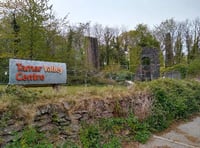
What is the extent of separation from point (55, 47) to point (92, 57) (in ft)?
26.7

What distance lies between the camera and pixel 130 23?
38812mm

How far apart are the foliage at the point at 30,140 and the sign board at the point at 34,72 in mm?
2213

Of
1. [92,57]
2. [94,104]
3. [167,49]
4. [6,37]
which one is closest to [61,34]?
[6,37]

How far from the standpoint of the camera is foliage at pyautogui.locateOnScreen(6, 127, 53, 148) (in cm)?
484

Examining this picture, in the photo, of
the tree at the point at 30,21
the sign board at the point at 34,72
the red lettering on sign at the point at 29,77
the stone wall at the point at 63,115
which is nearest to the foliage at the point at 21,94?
the stone wall at the point at 63,115

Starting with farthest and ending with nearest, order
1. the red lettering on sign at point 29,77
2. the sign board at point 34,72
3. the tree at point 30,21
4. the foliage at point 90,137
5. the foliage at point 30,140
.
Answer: the tree at point 30,21 → the red lettering on sign at point 29,77 → the sign board at point 34,72 → the foliage at point 90,137 → the foliage at point 30,140

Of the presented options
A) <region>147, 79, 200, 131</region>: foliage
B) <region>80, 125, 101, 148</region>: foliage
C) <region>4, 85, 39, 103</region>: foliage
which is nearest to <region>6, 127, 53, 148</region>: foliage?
<region>4, 85, 39, 103</region>: foliage

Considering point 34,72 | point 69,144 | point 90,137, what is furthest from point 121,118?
point 34,72

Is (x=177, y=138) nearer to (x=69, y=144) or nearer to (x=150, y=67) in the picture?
(x=69, y=144)

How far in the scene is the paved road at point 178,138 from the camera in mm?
7168

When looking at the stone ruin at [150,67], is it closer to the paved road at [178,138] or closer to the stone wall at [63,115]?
the paved road at [178,138]

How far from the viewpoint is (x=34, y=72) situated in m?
7.54

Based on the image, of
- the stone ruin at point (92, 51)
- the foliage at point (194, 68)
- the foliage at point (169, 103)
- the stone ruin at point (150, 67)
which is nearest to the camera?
the foliage at point (169, 103)

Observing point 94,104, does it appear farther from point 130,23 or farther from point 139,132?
point 130,23
